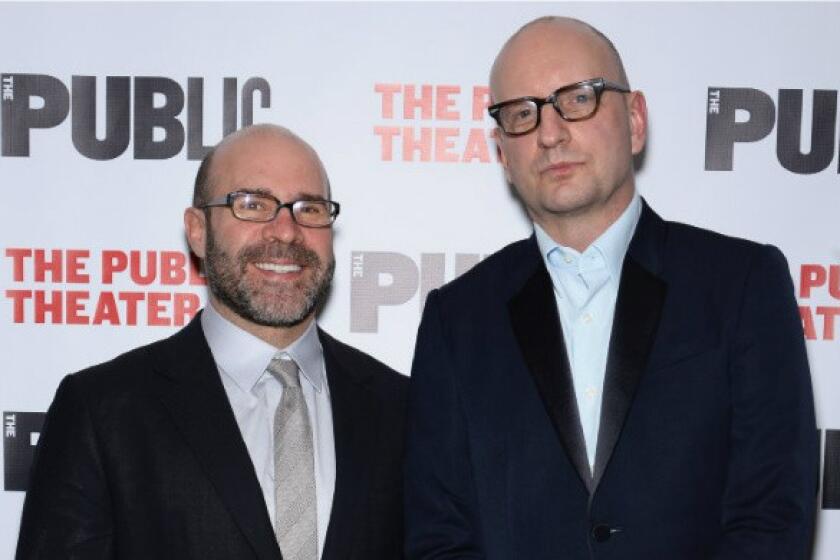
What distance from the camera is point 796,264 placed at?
2771mm

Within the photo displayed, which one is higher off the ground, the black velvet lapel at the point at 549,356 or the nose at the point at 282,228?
the nose at the point at 282,228

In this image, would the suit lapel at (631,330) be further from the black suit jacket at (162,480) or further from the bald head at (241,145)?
the bald head at (241,145)

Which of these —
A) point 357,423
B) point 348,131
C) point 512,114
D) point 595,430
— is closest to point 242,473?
point 357,423

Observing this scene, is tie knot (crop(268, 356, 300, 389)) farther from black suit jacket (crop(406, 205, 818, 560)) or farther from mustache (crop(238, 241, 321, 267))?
black suit jacket (crop(406, 205, 818, 560))

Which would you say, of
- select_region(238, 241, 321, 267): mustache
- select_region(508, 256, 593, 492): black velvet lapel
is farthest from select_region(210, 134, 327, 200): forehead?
select_region(508, 256, 593, 492): black velvet lapel

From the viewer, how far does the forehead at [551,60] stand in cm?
194

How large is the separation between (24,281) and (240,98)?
82 centimetres

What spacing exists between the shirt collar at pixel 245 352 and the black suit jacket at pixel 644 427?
0.39m

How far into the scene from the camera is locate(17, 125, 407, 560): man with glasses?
2.05 meters

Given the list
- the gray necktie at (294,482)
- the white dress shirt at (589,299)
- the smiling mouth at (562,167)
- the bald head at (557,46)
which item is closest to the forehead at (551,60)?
the bald head at (557,46)

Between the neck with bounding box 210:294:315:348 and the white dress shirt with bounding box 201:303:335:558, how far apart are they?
1cm

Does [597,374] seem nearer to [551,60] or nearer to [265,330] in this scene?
[551,60]

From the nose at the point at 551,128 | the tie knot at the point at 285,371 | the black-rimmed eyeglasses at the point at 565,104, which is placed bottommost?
the tie knot at the point at 285,371

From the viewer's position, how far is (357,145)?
110 inches
